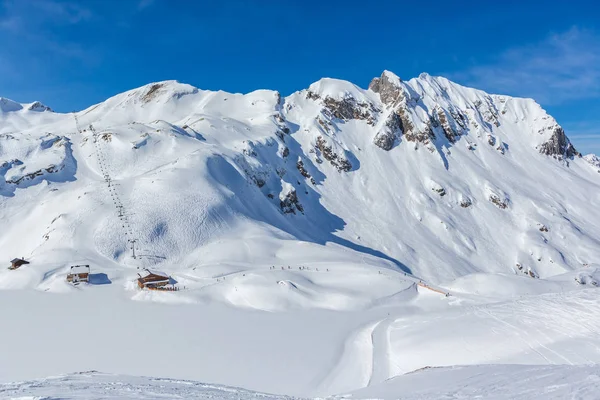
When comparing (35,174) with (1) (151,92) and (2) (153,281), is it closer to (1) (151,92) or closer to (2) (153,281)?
(2) (153,281)

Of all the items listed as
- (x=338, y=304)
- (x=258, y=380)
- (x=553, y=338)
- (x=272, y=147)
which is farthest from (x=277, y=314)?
(x=272, y=147)

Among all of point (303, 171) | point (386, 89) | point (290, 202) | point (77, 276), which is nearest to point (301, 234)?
point (290, 202)

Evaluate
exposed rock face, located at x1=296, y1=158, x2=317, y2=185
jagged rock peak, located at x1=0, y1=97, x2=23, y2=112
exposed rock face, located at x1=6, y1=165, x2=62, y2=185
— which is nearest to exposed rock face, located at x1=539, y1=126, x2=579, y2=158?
exposed rock face, located at x1=296, y1=158, x2=317, y2=185

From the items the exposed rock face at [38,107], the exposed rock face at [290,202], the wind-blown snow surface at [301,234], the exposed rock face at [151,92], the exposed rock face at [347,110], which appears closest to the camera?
the wind-blown snow surface at [301,234]

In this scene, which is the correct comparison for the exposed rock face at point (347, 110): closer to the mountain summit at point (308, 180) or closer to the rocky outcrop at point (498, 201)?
the mountain summit at point (308, 180)

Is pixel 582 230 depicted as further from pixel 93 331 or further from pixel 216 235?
pixel 93 331

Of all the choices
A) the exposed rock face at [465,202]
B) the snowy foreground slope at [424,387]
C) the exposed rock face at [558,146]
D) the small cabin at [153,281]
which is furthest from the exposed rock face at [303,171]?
the snowy foreground slope at [424,387]
